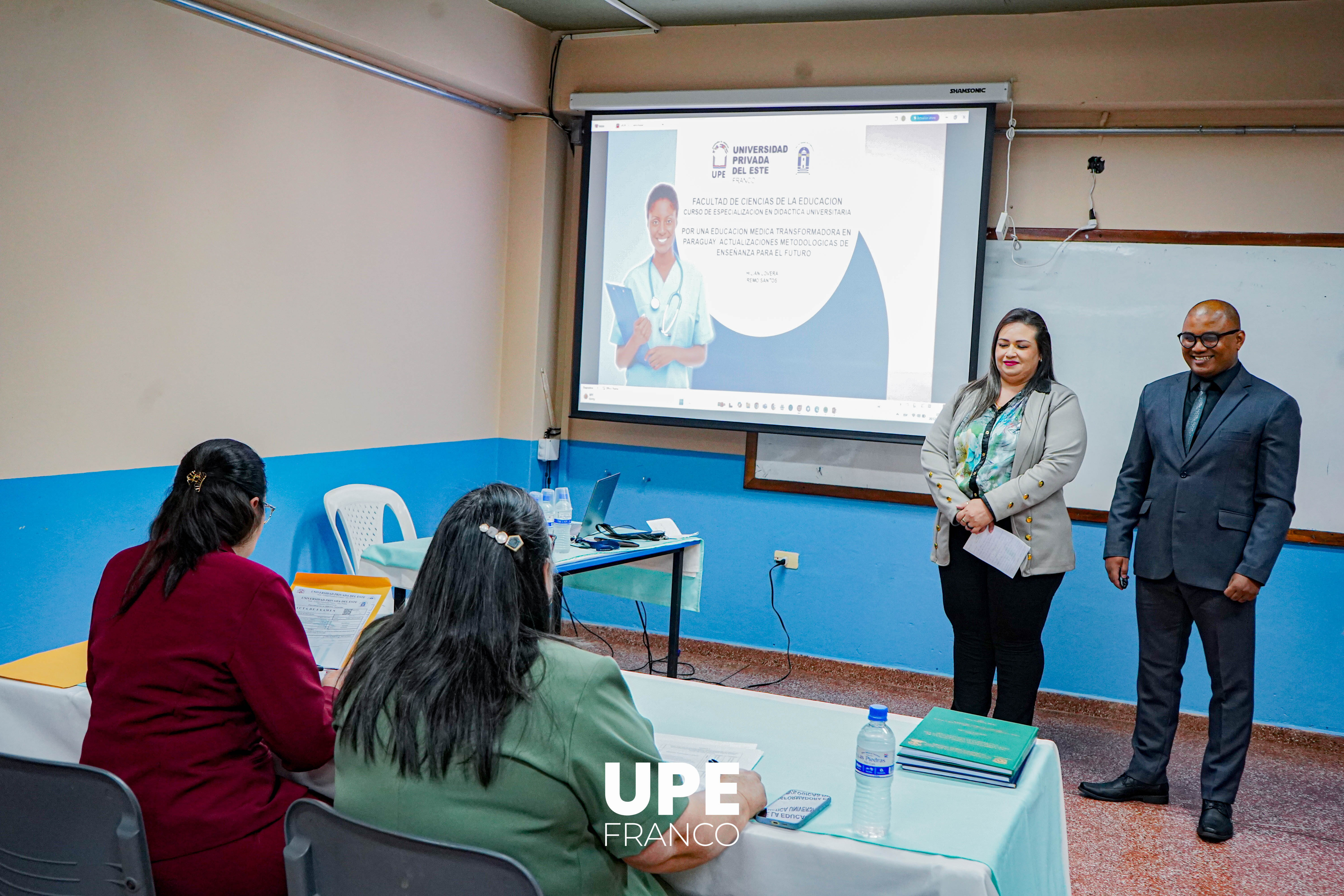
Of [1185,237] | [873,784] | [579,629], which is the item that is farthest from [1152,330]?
[873,784]

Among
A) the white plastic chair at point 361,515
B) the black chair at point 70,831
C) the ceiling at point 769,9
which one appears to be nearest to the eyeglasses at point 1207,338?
the ceiling at point 769,9

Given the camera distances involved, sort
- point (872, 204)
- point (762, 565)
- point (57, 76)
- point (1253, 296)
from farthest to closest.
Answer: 1. point (762, 565)
2. point (872, 204)
3. point (1253, 296)
4. point (57, 76)

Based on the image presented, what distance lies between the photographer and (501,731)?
1.30m

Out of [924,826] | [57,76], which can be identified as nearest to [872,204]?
[57,76]

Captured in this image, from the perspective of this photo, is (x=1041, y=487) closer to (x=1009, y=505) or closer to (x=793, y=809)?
(x=1009, y=505)

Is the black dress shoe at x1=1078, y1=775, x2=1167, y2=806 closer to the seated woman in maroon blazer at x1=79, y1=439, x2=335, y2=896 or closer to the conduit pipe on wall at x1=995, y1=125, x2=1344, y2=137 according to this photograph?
the conduit pipe on wall at x1=995, y1=125, x2=1344, y2=137

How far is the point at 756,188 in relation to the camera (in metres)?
4.48

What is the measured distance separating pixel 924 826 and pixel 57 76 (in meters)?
3.01

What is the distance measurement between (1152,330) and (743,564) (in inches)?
76.2

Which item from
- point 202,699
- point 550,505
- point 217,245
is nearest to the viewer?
point 202,699

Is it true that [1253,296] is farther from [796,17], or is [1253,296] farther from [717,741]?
[717,741]

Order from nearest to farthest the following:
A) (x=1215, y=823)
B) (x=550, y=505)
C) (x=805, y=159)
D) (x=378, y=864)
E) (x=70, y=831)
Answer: (x=378, y=864)
(x=70, y=831)
(x=1215, y=823)
(x=550, y=505)
(x=805, y=159)

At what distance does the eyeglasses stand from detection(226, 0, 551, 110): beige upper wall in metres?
2.94

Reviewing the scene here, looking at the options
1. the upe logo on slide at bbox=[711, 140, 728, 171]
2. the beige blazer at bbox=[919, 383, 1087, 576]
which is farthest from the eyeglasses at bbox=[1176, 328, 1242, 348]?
the upe logo on slide at bbox=[711, 140, 728, 171]
